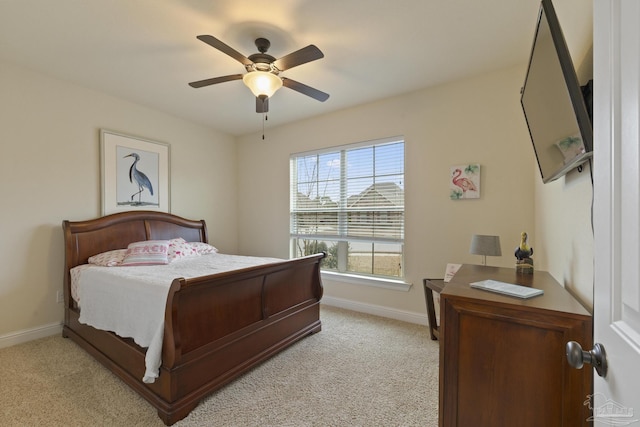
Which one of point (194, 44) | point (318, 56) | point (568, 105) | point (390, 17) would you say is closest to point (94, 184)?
point (194, 44)

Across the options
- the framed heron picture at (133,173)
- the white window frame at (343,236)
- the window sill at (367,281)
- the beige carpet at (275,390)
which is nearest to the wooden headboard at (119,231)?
the framed heron picture at (133,173)

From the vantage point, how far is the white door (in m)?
0.50

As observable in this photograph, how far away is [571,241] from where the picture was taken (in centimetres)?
144

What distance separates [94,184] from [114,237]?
629mm

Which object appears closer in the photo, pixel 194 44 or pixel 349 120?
pixel 194 44

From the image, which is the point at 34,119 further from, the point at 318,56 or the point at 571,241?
the point at 571,241

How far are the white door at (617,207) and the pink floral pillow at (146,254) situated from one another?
3.22 meters

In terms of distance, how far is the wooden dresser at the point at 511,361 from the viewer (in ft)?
3.10

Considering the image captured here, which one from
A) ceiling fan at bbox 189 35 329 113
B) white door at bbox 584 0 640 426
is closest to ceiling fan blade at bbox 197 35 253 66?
ceiling fan at bbox 189 35 329 113

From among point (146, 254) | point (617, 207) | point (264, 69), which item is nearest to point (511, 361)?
point (617, 207)

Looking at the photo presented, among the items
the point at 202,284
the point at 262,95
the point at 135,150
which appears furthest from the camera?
the point at 135,150

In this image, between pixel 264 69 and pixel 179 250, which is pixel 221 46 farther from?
pixel 179 250

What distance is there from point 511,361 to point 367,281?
2429 millimetres

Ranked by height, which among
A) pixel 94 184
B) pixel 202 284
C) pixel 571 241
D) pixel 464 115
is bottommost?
pixel 202 284
